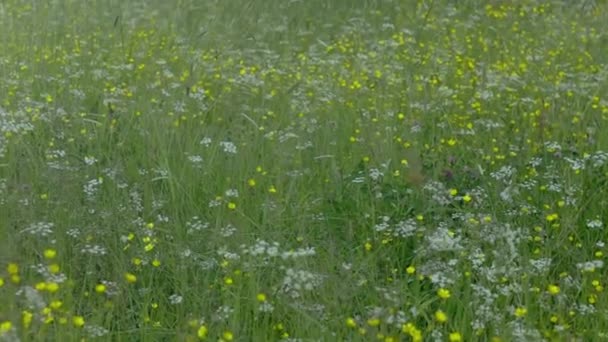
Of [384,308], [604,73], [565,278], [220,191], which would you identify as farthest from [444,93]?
[384,308]

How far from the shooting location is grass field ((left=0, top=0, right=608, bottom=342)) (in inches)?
114

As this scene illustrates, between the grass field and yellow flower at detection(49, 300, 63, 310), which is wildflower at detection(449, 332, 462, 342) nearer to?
the grass field

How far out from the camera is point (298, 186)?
384 centimetres

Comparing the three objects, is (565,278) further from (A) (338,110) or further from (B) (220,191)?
(A) (338,110)

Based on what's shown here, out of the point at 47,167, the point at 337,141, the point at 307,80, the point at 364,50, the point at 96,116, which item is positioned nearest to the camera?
the point at 47,167

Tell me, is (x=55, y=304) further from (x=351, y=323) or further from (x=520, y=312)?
(x=520, y=312)

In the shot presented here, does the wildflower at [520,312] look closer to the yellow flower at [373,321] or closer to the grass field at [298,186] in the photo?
the grass field at [298,186]

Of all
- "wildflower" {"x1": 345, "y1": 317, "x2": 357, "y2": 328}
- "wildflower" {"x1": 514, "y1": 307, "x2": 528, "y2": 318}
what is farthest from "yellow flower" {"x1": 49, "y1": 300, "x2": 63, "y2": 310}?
"wildflower" {"x1": 514, "y1": 307, "x2": 528, "y2": 318}

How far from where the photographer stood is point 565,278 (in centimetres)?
306

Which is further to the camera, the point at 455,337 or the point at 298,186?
the point at 298,186

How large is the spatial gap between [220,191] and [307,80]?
1498 millimetres

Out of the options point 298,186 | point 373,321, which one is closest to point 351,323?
point 373,321

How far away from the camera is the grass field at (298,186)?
288 centimetres

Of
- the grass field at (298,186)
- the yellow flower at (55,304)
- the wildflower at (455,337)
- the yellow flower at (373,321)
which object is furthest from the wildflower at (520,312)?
the yellow flower at (55,304)
